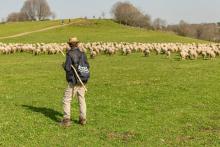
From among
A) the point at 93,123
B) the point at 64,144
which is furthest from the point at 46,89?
the point at 64,144

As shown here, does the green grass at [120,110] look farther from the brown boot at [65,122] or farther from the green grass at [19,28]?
the green grass at [19,28]

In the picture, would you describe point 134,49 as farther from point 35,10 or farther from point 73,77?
point 35,10

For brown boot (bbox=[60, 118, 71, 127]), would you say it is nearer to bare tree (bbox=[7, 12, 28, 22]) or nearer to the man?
the man

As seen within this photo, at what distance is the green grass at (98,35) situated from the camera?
246 feet

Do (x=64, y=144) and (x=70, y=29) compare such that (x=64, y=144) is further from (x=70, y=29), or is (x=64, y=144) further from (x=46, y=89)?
(x=70, y=29)

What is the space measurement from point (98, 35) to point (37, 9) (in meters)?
71.4

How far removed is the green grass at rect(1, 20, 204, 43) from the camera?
246ft

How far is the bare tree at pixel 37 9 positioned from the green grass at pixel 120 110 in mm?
124938

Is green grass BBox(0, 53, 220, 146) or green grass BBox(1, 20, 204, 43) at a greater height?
green grass BBox(1, 20, 204, 43)

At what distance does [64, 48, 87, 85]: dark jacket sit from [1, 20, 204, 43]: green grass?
5737cm

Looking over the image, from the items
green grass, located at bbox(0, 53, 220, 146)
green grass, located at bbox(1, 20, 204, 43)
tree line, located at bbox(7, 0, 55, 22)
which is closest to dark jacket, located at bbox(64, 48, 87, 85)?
green grass, located at bbox(0, 53, 220, 146)

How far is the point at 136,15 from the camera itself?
113812mm

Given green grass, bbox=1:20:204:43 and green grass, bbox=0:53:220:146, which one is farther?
green grass, bbox=1:20:204:43

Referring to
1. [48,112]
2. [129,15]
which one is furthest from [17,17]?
[48,112]
